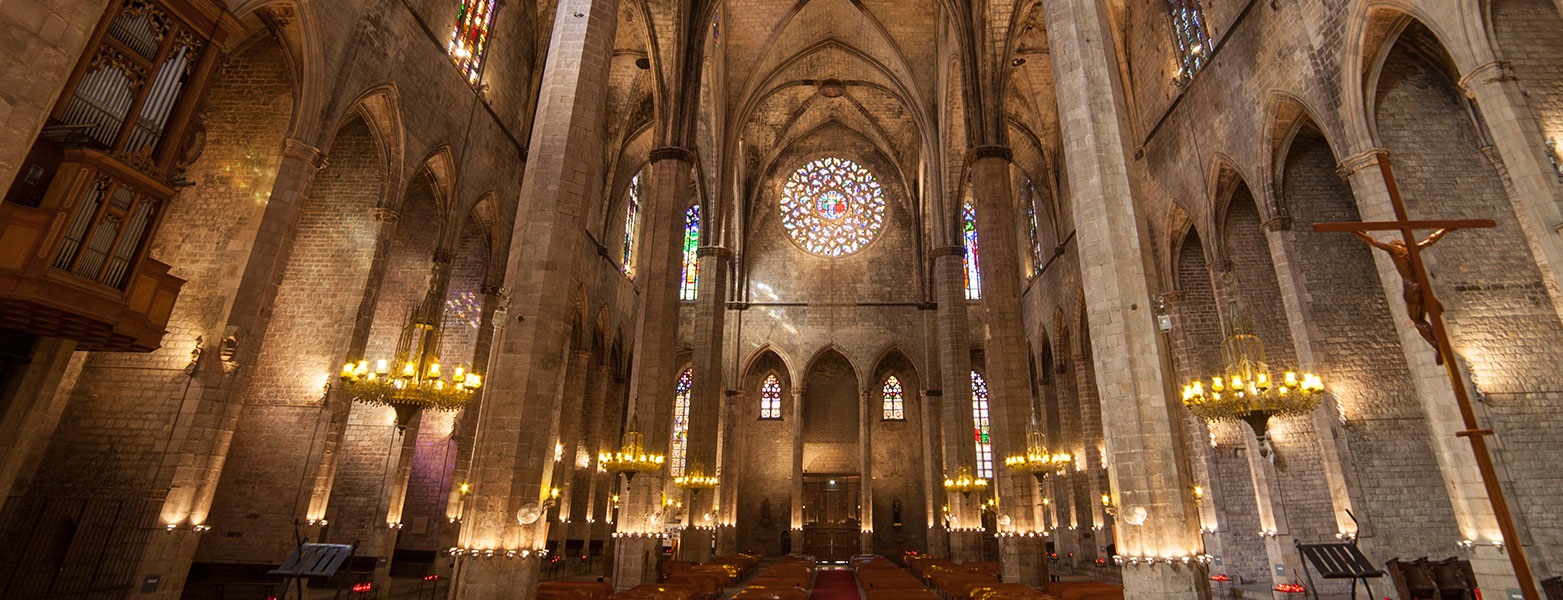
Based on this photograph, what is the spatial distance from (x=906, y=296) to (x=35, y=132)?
28407mm

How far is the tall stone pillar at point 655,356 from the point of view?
15289 millimetres

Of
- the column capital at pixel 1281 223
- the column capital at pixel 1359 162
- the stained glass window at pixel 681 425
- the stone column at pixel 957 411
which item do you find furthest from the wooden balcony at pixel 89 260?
the stained glass window at pixel 681 425

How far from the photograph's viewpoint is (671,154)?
1817 centimetres

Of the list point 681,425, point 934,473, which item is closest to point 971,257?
point 934,473

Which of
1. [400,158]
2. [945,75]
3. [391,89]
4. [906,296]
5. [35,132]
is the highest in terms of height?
[945,75]

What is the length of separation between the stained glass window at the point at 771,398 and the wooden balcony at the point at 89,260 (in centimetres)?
2588

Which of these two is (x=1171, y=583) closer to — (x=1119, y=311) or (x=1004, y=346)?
(x=1119, y=311)

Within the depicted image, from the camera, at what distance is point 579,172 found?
9.34m

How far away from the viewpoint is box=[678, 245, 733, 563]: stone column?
19.4 m

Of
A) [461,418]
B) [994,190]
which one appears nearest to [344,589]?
[461,418]

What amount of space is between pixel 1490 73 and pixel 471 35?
17.4 metres

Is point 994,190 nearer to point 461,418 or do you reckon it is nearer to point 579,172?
point 579,172

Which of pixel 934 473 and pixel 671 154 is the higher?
pixel 671 154

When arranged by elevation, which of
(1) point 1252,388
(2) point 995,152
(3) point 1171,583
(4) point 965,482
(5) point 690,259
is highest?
(5) point 690,259
